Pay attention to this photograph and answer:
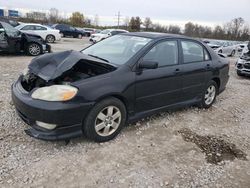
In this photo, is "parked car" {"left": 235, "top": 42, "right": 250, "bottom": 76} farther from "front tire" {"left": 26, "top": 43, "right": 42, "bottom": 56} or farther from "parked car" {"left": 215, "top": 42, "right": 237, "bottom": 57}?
"parked car" {"left": 215, "top": 42, "right": 237, "bottom": 57}

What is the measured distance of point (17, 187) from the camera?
2.64m

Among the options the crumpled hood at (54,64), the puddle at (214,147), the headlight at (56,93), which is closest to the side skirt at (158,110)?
the puddle at (214,147)

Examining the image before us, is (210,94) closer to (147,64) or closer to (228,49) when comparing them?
(147,64)

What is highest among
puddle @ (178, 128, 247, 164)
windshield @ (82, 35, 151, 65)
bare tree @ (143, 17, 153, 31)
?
bare tree @ (143, 17, 153, 31)

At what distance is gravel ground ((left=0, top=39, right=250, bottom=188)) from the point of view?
286 cm

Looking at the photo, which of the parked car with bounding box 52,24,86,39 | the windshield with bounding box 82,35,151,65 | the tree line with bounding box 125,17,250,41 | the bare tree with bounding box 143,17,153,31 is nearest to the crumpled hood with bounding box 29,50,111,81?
the windshield with bounding box 82,35,151,65

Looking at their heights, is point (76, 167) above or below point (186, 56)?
below

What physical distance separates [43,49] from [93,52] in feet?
24.0

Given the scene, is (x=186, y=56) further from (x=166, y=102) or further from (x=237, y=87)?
(x=237, y=87)

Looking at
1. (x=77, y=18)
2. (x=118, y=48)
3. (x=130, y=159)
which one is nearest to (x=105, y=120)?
(x=130, y=159)

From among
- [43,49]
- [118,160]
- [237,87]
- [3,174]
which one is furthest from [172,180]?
[43,49]

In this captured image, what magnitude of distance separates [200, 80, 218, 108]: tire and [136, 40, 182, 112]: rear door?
95 cm

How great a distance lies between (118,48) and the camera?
4.34m

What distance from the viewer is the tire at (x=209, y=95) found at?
527 cm
